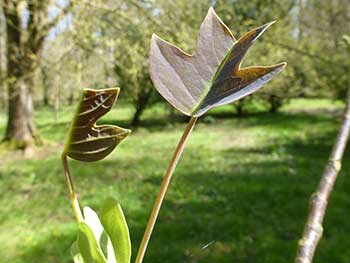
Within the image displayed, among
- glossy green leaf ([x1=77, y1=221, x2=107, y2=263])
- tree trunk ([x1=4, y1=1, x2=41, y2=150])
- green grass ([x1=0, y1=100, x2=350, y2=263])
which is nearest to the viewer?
glossy green leaf ([x1=77, y1=221, x2=107, y2=263])

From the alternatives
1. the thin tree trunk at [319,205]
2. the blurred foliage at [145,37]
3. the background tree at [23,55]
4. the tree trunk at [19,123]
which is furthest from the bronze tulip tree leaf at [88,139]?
the tree trunk at [19,123]

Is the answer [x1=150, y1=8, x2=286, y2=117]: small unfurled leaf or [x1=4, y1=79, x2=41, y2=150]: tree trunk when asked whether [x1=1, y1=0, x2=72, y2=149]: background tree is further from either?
[x1=150, y1=8, x2=286, y2=117]: small unfurled leaf

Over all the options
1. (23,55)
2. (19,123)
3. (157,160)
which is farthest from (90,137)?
(19,123)

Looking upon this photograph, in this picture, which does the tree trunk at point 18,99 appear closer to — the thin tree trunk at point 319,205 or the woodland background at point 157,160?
the woodland background at point 157,160

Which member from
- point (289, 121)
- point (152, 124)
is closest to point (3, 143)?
point (152, 124)

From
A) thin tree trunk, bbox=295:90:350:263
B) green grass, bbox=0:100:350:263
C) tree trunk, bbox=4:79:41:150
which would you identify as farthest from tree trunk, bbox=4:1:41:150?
thin tree trunk, bbox=295:90:350:263

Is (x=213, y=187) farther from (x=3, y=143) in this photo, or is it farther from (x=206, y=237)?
(x=3, y=143)
